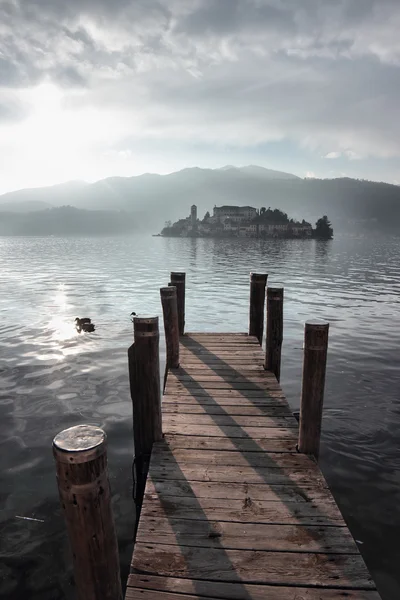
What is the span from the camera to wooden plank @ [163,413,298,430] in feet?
19.4

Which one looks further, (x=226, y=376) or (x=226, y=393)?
(x=226, y=376)

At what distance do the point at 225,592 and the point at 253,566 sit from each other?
36cm

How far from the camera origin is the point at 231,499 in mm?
4227

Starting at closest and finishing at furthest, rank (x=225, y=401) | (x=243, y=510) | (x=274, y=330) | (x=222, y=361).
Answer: (x=243, y=510) → (x=225, y=401) → (x=274, y=330) → (x=222, y=361)

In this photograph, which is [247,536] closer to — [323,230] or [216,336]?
[216,336]

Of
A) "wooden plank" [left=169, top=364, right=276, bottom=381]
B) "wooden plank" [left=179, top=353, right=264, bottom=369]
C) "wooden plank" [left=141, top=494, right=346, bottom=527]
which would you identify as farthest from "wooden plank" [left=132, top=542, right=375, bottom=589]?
"wooden plank" [left=179, top=353, right=264, bottom=369]

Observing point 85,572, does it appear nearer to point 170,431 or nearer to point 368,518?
point 170,431

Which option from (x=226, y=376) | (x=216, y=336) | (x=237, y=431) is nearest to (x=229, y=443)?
(x=237, y=431)

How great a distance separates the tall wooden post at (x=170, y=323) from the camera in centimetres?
796

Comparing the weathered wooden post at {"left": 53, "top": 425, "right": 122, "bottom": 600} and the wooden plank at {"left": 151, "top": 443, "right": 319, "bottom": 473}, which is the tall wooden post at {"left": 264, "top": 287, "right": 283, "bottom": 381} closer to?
the wooden plank at {"left": 151, "top": 443, "right": 319, "bottom": 473}

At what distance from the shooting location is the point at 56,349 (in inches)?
556

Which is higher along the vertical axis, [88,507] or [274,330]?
[88,507]

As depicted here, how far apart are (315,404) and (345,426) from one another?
4.59 meters

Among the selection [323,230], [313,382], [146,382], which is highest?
[323,230]
